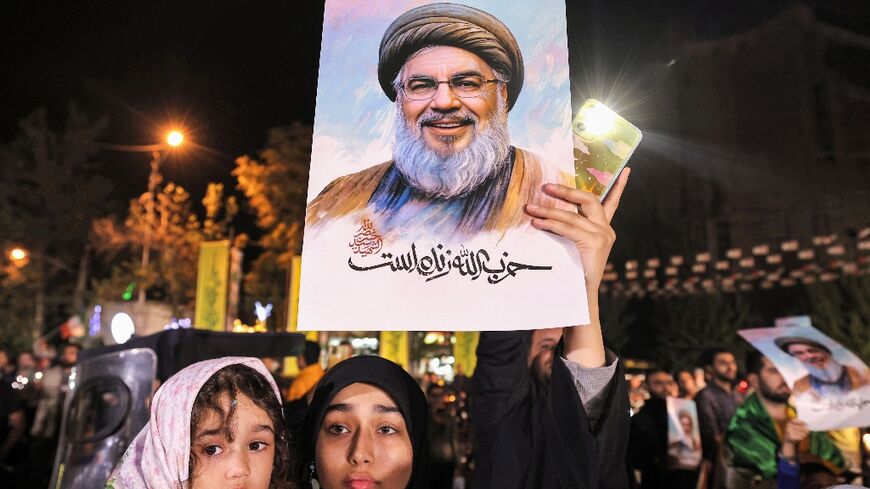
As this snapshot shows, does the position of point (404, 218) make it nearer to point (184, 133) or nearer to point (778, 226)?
point (184, 133)

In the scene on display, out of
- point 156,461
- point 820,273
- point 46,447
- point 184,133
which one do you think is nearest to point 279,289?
point 184,133

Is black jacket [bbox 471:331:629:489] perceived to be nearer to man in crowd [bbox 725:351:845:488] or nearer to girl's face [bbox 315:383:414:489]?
girl's face [bbox 315:383:414:489]

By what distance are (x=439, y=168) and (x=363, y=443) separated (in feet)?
2.56

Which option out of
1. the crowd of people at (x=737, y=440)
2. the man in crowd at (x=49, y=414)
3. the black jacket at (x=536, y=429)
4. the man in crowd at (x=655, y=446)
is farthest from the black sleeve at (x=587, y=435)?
the man in crowd at (x=49, y=414)

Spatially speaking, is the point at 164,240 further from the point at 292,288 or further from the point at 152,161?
the point at 292,288

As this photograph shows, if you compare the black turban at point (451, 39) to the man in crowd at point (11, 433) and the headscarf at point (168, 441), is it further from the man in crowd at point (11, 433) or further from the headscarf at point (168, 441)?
the man in crowd at point (11, 433)

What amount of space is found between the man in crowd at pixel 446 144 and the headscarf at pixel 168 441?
0.59 m

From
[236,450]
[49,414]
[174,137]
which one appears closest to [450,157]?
[236,450]

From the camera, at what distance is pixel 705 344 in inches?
906

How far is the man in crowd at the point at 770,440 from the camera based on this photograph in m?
3.97

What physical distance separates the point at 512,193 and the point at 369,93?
414mm

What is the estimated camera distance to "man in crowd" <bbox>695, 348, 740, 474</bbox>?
15.8 ft

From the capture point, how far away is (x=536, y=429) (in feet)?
6.03

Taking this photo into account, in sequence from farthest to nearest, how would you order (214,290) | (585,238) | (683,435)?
(214,290) → (683,435) → (585,238)
